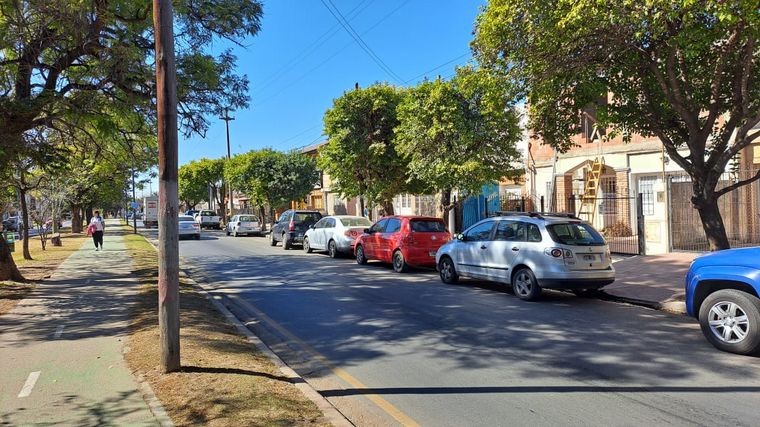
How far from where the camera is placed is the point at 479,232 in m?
11.7

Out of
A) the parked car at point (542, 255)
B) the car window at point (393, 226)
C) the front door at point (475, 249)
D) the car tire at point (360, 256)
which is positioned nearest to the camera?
the parked car at point (542, 255)

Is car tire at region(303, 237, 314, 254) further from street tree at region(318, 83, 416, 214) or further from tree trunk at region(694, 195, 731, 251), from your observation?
tree trunk at region(694, 195, 731, 251)

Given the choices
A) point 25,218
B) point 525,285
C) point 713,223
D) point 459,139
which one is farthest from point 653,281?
point 25,218

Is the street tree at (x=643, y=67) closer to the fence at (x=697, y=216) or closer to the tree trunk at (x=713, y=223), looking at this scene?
the tree trunk at (x=713, y=223)

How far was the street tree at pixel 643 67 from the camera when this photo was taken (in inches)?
311

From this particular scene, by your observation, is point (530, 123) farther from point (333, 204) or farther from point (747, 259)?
point (333, 204)

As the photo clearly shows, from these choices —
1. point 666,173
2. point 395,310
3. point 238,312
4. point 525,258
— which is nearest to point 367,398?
point 395,310

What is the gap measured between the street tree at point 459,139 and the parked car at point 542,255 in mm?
5252

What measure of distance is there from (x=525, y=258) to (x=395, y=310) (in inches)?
107

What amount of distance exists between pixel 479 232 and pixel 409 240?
3.10 m

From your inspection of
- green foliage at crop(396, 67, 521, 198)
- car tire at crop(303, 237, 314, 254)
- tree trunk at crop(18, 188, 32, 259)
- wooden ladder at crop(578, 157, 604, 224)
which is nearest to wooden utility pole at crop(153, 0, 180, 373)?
green foliage at crop(396, 67, 521, 198)

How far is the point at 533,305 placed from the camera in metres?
9.70

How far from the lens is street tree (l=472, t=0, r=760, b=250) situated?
25.9 ft

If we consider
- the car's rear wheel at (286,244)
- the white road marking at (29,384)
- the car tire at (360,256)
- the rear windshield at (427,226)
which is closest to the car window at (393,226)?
the rear windshield at (427,226)
